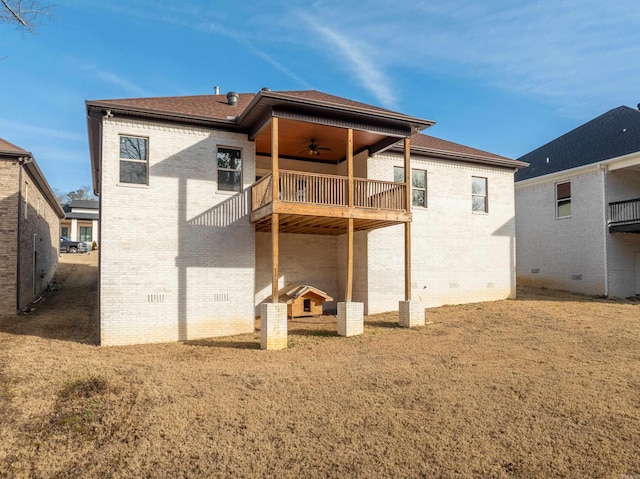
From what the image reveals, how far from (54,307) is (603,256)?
21.4m

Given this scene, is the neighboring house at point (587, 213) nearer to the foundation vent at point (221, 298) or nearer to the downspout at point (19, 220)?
the foundation vent at point (221, 298)

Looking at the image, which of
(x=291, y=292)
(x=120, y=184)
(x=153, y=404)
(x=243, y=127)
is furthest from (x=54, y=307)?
(x=153, y=404)

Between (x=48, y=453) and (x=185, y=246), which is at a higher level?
(x=185, y=246)

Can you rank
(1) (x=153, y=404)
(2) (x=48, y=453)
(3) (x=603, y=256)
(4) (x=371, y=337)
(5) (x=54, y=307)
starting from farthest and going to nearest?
1. (3) (x=603, y=256)
2. (5) (x=54, y=307)
3. (4) (x=371, y=337)
4. (1) (x=153, y=404)
5. (2) (x=48, y=453)

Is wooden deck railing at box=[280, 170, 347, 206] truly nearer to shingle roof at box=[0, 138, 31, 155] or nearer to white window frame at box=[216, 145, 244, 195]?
white window frame at box=[216, 145, 244, 195]

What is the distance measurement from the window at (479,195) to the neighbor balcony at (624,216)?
5.23m

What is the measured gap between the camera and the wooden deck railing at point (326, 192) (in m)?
11.3

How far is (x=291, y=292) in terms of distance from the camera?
14219mm

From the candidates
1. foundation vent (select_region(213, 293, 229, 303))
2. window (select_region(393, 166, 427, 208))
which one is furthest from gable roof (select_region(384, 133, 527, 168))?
foundation vent (select_region(213, 293, 229, 303))

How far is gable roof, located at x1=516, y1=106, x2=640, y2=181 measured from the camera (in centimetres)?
1777

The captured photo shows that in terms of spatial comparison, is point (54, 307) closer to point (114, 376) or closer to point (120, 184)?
point (120, 184)

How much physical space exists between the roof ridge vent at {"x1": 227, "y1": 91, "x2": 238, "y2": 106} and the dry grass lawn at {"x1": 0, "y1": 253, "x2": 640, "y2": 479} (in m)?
7.87

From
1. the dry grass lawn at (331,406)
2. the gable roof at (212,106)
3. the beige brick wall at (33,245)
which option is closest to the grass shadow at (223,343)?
the dry grass lawn at (331,406)

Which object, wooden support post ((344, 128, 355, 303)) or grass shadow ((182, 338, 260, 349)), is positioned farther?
wooden support post ((344, 128, 355, 303))
